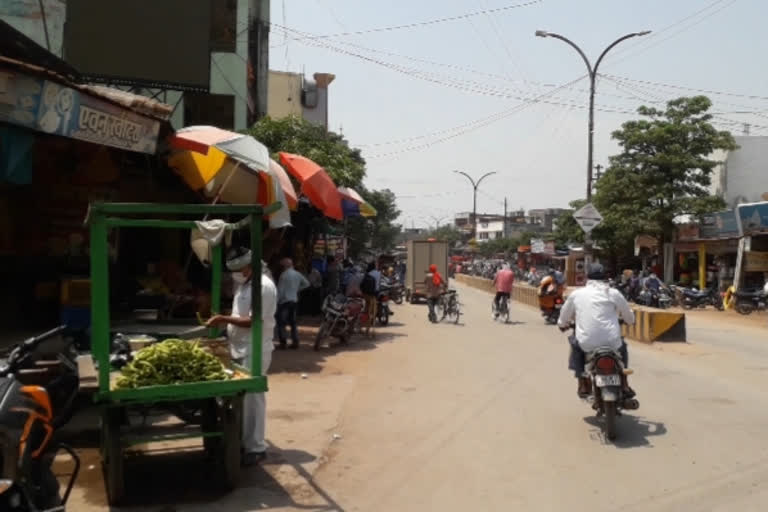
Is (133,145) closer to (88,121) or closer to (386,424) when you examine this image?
(88,121)

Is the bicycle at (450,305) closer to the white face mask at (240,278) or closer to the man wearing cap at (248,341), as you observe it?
the white face mask at (240,278)

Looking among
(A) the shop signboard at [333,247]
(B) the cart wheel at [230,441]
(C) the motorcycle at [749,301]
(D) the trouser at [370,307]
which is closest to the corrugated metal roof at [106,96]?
(B) the cart wheel at [230,441]

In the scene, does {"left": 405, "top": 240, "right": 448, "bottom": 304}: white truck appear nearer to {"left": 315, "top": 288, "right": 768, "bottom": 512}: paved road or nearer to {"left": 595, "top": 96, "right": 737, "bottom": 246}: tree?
{"left": 595, "top": 96, "right": 737, "bottom": 246}: tree

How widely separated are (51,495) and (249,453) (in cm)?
282

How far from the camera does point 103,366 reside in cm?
518

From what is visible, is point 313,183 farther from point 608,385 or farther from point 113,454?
point 113,454

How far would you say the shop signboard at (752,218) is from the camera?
2730 centimetres

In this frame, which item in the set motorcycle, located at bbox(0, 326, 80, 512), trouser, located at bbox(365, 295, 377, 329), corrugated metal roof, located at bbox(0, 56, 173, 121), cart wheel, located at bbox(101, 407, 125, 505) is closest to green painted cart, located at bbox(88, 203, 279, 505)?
cart wheel, located at bbox(101, 407, 125, 505)

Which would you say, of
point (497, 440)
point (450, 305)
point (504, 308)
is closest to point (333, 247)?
point (450, 305)

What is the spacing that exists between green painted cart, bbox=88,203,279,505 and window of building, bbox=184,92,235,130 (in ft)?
52.2

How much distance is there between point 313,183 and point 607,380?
7.63m

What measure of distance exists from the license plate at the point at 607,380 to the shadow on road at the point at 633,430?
20.9 inches

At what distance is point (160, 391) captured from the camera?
5277 millimetres

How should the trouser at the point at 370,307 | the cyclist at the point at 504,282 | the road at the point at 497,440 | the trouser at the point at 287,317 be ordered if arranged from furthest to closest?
the cyclist at the point at 504,282, the trouser at the point at 370,307, the trouser at the point at 287,317, the road at the point at 497,440
